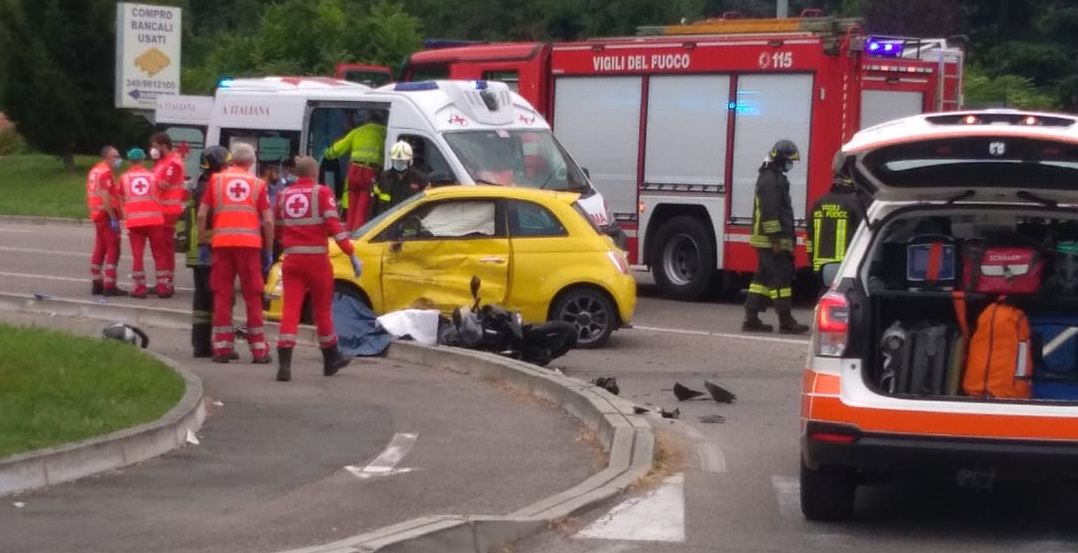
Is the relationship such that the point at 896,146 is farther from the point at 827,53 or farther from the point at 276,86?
the point at 276,86

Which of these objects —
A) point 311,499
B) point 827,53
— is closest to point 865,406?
point 311,499

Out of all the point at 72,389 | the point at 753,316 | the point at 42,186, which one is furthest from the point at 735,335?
the point at 42,186

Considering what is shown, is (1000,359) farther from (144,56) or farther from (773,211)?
(144,56)

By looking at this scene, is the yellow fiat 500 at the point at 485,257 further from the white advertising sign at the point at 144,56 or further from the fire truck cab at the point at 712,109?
the white advertising sign at the point at 144,56

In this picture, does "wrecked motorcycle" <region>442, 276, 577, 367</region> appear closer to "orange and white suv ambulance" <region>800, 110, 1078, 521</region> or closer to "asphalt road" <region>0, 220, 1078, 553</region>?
"asphalt road" <region>0, 220, 1078, 553</region>

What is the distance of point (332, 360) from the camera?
41.8 ft

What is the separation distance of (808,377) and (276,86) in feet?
44.4

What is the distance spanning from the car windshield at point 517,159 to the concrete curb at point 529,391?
3.67m

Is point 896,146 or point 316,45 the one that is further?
point 316,45

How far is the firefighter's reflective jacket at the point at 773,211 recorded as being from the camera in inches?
637

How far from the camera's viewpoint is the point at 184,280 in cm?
2195

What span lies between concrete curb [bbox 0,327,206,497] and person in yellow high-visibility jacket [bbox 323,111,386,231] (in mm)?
8503

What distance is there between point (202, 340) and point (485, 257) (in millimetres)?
2694

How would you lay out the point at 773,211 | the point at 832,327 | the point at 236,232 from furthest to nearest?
the point at 773,211, the point at 236,232, the point at 832,327
